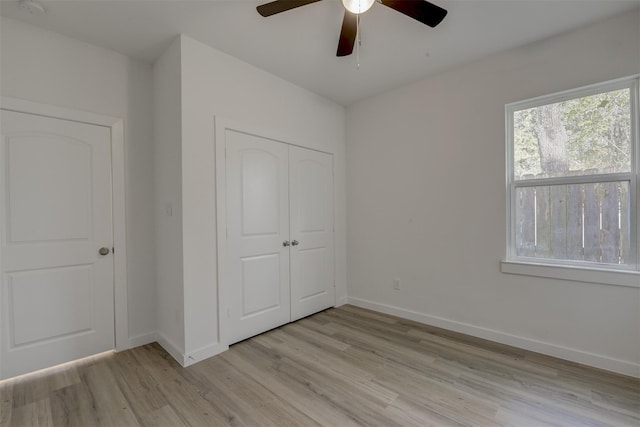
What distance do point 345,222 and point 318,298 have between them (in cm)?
106

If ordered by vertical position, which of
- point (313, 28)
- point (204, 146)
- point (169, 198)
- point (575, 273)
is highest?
point (313, 28)

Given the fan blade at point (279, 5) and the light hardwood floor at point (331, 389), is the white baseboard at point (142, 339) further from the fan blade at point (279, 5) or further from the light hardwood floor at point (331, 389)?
the fan blade at point (279, 5)

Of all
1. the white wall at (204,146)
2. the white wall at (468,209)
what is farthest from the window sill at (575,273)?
the white wall at (204,146)

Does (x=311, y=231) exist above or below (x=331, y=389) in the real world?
above

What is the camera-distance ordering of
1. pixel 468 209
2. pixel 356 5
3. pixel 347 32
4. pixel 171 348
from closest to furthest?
pixel 356 5
pixel 347 32
pixel 171 348
pixel 468 209

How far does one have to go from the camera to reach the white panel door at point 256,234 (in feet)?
8.48

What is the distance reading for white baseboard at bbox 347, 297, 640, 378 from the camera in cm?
205

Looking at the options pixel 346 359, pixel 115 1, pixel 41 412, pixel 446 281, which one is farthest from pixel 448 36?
pixel 41 412

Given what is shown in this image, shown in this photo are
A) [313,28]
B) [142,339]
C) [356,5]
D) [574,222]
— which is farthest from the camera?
[142,339]

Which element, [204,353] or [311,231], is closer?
[204,353]

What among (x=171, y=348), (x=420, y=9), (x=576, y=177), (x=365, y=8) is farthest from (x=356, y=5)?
(x=171, y=348)

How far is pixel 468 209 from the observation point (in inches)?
108

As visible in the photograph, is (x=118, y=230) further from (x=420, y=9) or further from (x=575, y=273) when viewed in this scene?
(x=575, y=273)

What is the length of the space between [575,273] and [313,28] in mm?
2846
